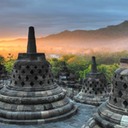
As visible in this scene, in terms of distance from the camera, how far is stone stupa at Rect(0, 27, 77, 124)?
53.5 ft

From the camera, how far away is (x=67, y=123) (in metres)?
16.3

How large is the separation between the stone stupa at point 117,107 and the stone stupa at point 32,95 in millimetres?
6024

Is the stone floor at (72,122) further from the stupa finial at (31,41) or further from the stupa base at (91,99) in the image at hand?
the stupa finial at (31,41)

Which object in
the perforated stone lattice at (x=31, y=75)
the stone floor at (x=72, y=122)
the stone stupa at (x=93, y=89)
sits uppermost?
the perforated stone lattice at (x=31, y=75)

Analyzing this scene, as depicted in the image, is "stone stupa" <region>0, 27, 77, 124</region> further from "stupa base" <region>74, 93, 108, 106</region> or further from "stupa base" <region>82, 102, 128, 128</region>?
"stupa base" <region>82, 102, 128, 128</region>

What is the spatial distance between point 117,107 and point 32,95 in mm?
7404

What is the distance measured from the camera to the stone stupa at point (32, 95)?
53.5ft

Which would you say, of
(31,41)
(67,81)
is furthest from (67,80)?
(31,41)

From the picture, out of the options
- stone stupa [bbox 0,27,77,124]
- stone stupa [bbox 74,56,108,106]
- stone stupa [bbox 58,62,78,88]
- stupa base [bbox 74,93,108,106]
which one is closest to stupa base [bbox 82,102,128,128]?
stone stupa [bbox 0,27,77,124]

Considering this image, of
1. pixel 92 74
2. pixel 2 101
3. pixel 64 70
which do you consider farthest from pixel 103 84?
pixel 64 70

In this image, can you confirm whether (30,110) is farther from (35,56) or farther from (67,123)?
(35,56)

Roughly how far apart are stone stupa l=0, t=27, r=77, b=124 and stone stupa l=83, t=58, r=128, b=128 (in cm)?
602

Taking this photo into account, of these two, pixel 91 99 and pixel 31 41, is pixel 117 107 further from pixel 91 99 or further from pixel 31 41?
pixel 91 99

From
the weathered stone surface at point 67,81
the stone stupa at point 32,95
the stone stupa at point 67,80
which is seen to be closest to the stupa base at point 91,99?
the stone stupa at point 32,95
